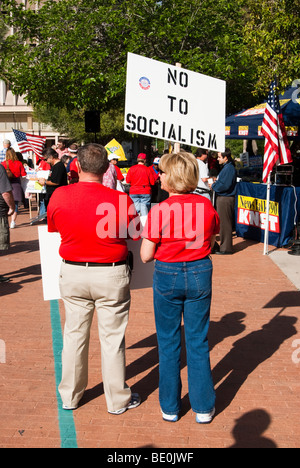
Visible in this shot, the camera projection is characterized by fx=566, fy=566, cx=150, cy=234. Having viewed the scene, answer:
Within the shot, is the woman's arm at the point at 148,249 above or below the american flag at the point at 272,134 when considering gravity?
below

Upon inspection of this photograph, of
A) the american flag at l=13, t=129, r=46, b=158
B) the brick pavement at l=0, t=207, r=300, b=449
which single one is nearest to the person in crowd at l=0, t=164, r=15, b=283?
the brick pavement at l=0, t=207, r=300, b=449

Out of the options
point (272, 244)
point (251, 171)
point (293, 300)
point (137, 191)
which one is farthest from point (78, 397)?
point (251, 171)

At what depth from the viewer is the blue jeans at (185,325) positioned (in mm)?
3842

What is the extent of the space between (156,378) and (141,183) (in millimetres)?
8224

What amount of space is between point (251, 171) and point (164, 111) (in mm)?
15397

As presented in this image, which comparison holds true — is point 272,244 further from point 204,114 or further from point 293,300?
point 204,114

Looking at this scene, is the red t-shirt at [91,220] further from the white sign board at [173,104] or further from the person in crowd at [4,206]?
the person in crowd at [4,206]

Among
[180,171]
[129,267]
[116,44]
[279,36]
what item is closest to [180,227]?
[180,171]

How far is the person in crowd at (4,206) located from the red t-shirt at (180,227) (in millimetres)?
4431

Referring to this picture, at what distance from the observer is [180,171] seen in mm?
3824

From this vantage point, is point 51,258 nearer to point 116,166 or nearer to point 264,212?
point 264,212

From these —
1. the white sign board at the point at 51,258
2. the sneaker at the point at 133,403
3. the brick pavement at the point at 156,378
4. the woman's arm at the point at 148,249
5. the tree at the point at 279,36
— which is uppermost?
the tree at the point at 279,36

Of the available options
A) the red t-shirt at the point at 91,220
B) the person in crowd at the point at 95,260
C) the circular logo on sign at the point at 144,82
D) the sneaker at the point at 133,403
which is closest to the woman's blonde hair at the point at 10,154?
the circular logo on sign at the point at 144,82
